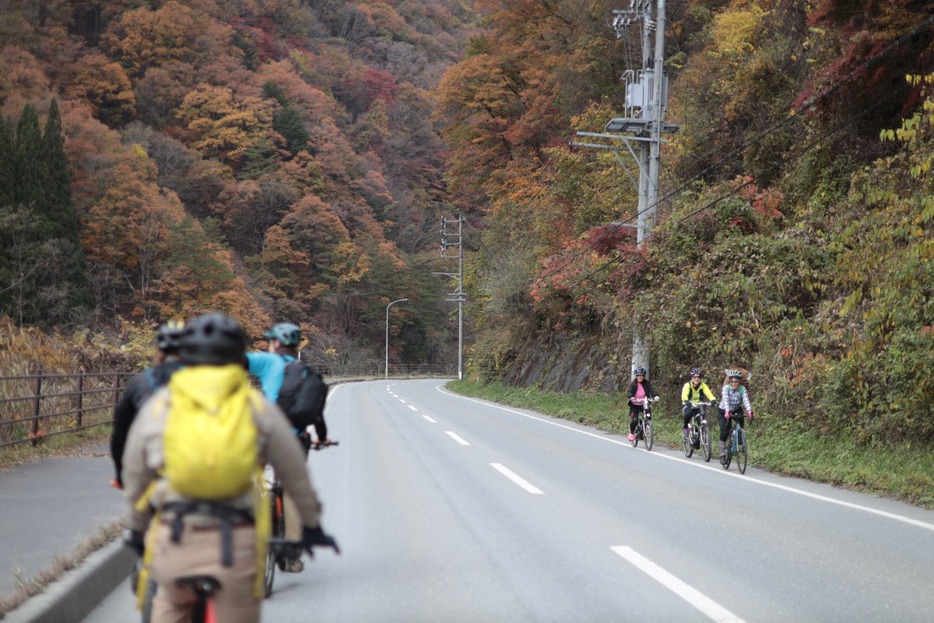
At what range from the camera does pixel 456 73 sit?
43344 mm

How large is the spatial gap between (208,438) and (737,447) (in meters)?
11.4

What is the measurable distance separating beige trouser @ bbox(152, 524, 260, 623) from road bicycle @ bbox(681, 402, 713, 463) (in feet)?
41.0

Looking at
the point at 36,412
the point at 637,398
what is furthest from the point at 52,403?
the point at 637,398

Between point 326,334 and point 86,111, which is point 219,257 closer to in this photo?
point 86,111

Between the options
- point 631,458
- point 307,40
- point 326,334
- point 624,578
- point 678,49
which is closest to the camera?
point 624,578

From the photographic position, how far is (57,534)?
6.82 m

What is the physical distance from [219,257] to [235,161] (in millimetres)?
19577

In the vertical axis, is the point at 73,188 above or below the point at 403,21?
below

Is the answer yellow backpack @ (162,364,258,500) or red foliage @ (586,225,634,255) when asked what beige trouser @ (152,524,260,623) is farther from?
red foliage @ (586,225,634,255)

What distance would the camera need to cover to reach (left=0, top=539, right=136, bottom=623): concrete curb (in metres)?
4.72

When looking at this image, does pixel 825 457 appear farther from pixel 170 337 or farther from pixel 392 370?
pixel 392 370

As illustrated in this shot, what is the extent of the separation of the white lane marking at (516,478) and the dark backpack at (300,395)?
5414 millimetres

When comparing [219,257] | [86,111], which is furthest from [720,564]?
[86,111]

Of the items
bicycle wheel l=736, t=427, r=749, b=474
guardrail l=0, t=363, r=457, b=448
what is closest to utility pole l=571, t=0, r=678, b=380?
bicycle wheel l=736, t=427, r=749, b=474
